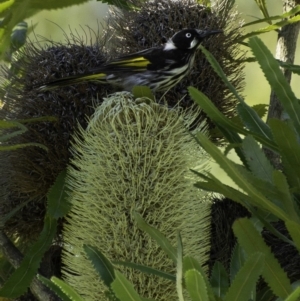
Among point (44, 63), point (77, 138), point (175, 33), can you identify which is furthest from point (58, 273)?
point (175, 33)

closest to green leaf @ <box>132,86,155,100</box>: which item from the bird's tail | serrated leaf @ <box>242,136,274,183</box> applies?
the bird's tail

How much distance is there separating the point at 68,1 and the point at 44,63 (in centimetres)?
13

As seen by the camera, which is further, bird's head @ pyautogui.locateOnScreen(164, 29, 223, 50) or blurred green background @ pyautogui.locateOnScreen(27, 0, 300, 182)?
blurred green background @ pyautogui.locateOnScreen(27, 0, 300, 182)

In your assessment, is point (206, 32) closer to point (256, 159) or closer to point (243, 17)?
point (243, 17)

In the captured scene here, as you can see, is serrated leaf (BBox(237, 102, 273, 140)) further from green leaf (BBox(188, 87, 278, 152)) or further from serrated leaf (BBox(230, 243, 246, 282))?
serrated leaf (BBox(230, 243, 246, 282))

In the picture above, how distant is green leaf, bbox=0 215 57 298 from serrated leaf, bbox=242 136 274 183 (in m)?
0.38

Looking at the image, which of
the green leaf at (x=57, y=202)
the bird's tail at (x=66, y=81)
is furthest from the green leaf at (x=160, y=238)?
the bird's tail at (x=66, y=81)

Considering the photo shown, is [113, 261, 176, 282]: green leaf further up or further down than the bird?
further down

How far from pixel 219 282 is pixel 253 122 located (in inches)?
9.9

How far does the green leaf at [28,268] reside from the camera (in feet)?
3.49

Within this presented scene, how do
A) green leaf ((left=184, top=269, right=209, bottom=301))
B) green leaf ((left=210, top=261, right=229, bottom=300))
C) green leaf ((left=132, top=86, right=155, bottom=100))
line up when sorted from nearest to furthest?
green leaf ((left=184, top=269, right=209, bottom=301)), green leaf ((left=210, top=261, right=229, bottom=300)), green leaf ((left=132, top=86, right=155, bottom=100))

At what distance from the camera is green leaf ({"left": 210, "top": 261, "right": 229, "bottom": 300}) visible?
35.7 inches

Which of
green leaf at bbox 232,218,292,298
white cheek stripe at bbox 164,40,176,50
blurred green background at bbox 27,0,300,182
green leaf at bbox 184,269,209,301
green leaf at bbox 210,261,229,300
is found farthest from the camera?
blurred green background at bbox 27,0,300,182

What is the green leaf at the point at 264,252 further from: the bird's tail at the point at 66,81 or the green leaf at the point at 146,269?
the bird's tail at the point at 66,81
